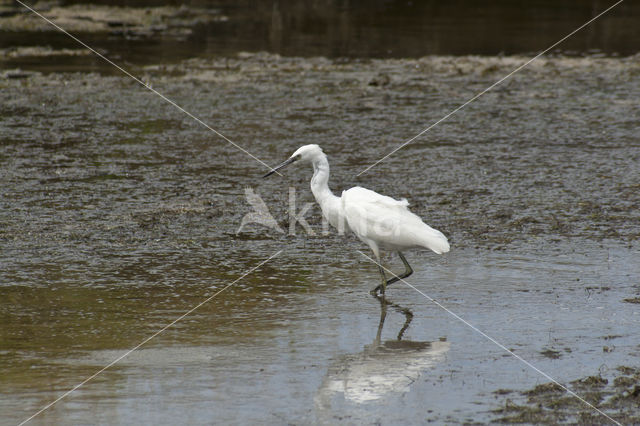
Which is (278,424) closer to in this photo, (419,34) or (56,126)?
(56,126)

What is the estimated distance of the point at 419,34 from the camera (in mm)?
19016

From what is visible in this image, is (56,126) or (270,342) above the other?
(56,126)

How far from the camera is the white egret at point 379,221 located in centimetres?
636

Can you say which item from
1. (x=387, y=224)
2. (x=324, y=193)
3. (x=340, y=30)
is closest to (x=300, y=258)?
(x=324, y=193)

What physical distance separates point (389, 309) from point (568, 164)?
4.28 m

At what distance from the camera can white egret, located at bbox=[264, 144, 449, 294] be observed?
6.36m

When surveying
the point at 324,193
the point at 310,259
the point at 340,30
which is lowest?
the point at 310,259

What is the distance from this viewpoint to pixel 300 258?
729cm

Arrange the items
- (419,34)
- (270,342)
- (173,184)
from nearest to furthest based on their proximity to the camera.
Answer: (270,342)
(173,184)
(419,34)

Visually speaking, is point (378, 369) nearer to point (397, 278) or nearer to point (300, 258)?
point (397, 278)

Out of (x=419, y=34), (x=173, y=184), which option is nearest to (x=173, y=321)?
(x=173, y=184)

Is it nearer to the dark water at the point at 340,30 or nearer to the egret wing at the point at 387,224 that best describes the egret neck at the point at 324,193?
the egret wing at the point at 387,224

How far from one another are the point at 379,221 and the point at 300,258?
1.05m

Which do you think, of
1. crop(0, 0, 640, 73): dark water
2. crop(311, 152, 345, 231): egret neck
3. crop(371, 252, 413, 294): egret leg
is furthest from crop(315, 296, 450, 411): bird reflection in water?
crop(0, 0, 640, 73): dark water
